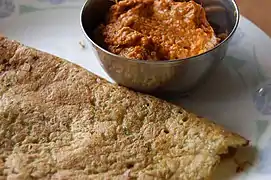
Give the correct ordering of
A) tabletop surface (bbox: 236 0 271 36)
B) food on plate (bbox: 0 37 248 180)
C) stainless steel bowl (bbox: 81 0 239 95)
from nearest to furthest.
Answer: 1. food on plate (bbox: 0 37 248 180)
2. stainless steel bowl (bbox: 81 0 239 95)
3. tabletop surface (bbox: 236 0 271 36)

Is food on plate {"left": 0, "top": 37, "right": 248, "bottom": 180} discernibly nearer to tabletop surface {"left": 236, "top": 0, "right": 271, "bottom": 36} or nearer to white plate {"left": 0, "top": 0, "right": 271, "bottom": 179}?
white plate {"left": 0, "top": 0, "right": 271, "bottom": 179}

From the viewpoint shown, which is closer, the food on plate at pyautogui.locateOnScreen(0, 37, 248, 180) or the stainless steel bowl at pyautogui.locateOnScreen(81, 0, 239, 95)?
the food on plate at pyautogui.locateOnScreen(0, 37, 248, 180)

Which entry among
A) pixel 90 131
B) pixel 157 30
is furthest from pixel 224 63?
pixel 90 131

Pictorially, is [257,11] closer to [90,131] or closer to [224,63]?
[224,63]

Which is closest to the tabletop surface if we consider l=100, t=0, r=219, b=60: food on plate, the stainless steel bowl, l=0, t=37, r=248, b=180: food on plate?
the stainless steel bowl

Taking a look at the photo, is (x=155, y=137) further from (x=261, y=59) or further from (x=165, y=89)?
(x=261, y=59)

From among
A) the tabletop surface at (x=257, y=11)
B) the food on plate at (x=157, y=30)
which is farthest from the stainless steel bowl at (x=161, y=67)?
the tabletop surface at (x=257, y=11)

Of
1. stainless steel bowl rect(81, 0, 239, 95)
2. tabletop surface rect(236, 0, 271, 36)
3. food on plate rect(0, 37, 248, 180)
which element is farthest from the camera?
tabletop surface rect(236, 0, 271, 36)
